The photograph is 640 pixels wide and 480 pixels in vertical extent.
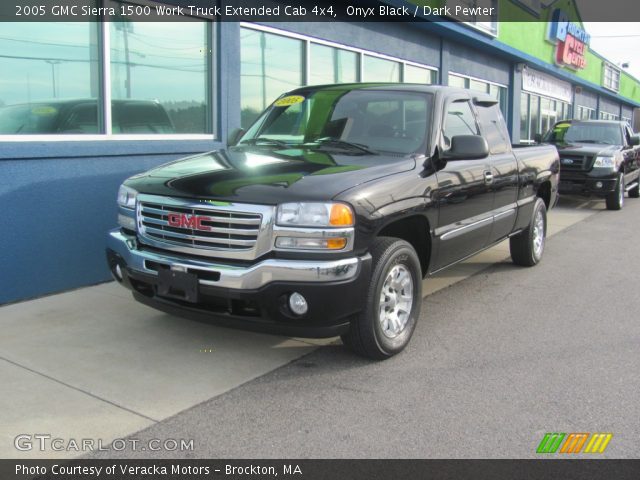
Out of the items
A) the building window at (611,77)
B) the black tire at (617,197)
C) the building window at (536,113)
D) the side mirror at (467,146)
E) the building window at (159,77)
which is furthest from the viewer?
the building window at (611,77)

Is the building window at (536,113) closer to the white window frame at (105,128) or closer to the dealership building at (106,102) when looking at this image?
the dealership building at (106,102)

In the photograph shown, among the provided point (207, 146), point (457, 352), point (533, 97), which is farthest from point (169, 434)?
point (533, 97)

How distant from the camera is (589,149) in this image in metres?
12.3

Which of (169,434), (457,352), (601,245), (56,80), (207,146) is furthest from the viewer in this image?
(601,245)

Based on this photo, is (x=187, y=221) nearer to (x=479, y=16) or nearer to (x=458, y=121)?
(x=458, y=121)

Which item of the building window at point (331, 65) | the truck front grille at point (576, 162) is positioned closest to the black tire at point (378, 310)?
the building window at point (331, 65)

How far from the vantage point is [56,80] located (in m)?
5.95

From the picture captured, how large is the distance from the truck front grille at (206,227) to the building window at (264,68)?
4.47 m

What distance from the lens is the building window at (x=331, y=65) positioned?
979 cm

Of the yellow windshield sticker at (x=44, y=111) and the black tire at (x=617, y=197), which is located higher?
the yellow windshield sticker at (x=44, y=111)

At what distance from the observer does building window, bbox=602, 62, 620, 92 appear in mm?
32281

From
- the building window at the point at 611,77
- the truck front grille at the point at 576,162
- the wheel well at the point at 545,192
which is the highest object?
the building window at the point at 611,77
